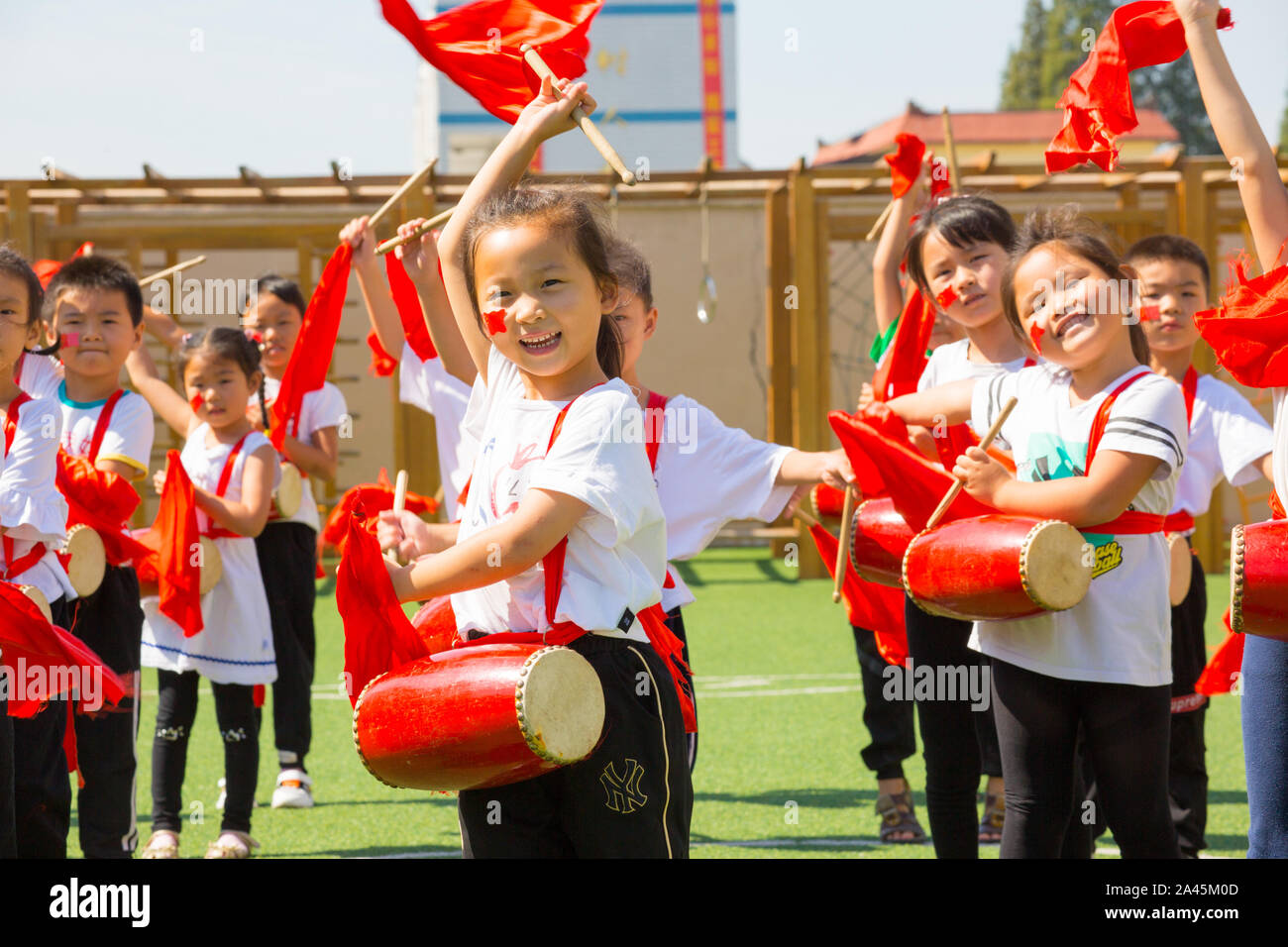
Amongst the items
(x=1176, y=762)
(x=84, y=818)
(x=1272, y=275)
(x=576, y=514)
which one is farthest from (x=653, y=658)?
(x=1176, y=762)

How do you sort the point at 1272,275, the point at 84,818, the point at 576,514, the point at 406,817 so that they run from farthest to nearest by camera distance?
the point at 406,817 → the point at 84,818 → the point at 1272,275 → the point at 576,514

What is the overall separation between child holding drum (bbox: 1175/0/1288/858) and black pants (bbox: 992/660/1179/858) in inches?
8.5

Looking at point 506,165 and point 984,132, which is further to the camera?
point 984,132

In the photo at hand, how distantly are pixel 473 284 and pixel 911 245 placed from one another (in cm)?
159

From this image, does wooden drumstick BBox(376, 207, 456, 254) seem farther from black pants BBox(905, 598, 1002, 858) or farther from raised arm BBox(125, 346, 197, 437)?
raised arm BBox(125, 346, 197, 437)

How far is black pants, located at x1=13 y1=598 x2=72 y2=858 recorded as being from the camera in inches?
114

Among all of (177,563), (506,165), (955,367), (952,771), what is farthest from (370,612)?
(177,563)

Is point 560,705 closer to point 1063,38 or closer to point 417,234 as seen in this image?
point 417,234

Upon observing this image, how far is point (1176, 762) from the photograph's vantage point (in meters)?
3.71

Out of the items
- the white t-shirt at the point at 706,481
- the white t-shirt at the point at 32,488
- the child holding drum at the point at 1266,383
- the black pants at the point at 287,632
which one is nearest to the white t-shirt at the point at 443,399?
the white t-shirt at the point at 706,481

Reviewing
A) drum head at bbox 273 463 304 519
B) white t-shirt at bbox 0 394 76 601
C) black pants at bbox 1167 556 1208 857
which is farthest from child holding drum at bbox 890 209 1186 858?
drum head at bbox 273 463 304 519

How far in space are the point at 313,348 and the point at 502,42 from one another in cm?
173

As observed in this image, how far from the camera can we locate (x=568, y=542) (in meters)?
2.02

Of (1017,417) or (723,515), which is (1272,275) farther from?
(723,515)
